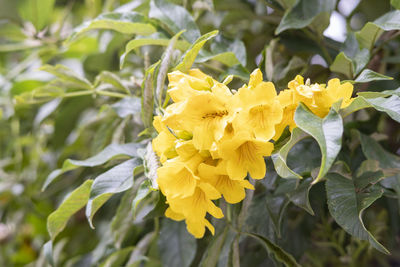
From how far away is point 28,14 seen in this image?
771 millimetres

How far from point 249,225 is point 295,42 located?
292mm

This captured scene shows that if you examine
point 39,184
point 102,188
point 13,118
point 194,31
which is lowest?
A: point 39,184

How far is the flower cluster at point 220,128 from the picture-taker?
328mm

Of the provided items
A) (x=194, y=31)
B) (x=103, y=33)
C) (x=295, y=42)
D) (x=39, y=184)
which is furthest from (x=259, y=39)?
(x=39, y=184)

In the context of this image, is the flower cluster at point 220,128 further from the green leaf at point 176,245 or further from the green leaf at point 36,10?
the green leaf at point 36,10

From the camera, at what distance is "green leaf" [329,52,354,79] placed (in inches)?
18.3

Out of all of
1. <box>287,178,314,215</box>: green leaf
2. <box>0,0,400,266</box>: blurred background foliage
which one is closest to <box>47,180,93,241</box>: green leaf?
<box>0,0,400,266</box>: blurred background foliage

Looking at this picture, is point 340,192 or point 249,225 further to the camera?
point 249,225

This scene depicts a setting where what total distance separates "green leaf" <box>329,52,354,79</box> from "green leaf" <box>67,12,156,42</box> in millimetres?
248

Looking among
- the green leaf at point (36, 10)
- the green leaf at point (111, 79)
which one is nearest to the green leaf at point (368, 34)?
the green leaf at point (111, 79)

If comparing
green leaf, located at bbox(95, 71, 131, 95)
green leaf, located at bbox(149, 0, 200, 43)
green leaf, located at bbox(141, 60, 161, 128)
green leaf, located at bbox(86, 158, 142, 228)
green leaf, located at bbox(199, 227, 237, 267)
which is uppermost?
green leaf, located at bbox(149, 0, 200, 43)

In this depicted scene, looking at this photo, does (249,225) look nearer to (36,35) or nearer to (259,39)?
(259,39)

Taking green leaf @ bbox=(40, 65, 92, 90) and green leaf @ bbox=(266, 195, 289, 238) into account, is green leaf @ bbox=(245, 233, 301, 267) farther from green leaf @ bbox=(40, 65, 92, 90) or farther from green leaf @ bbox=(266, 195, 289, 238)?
green leaf @ bbox=(40, 65, 92, 90)

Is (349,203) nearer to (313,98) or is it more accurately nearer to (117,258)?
(313,98)
